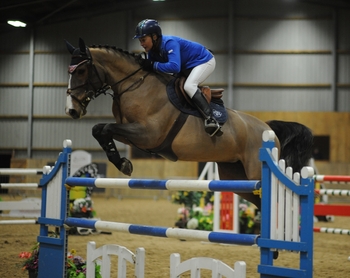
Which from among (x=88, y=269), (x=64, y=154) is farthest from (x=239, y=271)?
(x=64, y=154)

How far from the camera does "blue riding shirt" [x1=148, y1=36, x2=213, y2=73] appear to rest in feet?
13.8

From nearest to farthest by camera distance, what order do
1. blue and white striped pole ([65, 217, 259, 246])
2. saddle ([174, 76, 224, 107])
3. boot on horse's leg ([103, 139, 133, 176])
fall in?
blue and white striped pole ([65, 217, 259, 246]) < boot on horse's leg ([103, 139, 133, 176]) < saddle ([174, 76, 224, 107])

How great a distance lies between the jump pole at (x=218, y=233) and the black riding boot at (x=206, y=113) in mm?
1070

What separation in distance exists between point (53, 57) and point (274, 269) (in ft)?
57.2

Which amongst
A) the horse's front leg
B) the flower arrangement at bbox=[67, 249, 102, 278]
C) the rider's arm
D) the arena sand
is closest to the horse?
the horse's front leg

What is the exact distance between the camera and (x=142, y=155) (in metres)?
19.0

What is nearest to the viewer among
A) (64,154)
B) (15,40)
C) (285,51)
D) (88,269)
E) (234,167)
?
(88,269)

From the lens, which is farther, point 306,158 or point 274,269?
point 306,158

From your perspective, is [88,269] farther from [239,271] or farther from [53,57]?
[53,57]

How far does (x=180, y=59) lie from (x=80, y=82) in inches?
33.4

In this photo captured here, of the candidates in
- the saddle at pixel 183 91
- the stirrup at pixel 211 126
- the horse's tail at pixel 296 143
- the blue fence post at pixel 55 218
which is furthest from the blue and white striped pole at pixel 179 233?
the horse's tail at pixel 296 143

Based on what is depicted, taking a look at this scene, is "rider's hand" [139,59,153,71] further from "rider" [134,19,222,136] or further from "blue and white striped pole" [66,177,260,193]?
"blue and white striped pole" [66,177,260,193]

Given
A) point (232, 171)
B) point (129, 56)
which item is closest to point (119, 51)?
point (129, 56)

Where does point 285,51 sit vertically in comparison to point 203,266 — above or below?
above
